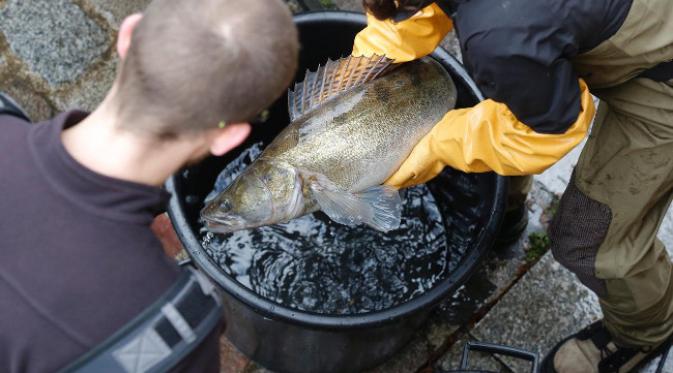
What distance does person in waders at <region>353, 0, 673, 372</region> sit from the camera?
169cm

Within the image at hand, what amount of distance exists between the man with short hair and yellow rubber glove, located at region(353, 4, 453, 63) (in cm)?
99

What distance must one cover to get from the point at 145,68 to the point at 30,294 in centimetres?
43

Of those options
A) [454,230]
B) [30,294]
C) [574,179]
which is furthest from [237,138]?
[454,230]

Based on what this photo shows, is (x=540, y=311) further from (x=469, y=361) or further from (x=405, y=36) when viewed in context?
(x=405, y=36)

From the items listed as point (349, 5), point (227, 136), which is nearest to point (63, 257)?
point (227, 136)

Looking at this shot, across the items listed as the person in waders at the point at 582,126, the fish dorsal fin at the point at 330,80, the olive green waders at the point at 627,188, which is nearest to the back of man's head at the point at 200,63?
the person in waders at the point at 582,126

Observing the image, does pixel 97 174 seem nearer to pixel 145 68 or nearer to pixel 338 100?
pixel 145 68

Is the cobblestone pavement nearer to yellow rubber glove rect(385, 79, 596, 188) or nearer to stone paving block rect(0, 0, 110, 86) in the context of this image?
stone paving block rect(0, 0, 110, 86)

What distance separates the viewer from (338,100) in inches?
92.9

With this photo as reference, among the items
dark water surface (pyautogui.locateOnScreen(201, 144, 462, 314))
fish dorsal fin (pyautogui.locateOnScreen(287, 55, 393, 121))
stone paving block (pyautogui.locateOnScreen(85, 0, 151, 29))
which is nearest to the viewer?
fish dorsal fin (pyautogui.locateOnScreen(287, 55, 393, 121))

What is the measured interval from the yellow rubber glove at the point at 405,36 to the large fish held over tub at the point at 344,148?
53mm

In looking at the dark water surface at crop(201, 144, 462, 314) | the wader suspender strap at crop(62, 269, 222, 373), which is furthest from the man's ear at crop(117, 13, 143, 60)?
the dark water surface at crop(201, 144, 462, 314)

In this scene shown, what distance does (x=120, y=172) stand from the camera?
1.26 m

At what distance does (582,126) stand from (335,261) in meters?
1.12
